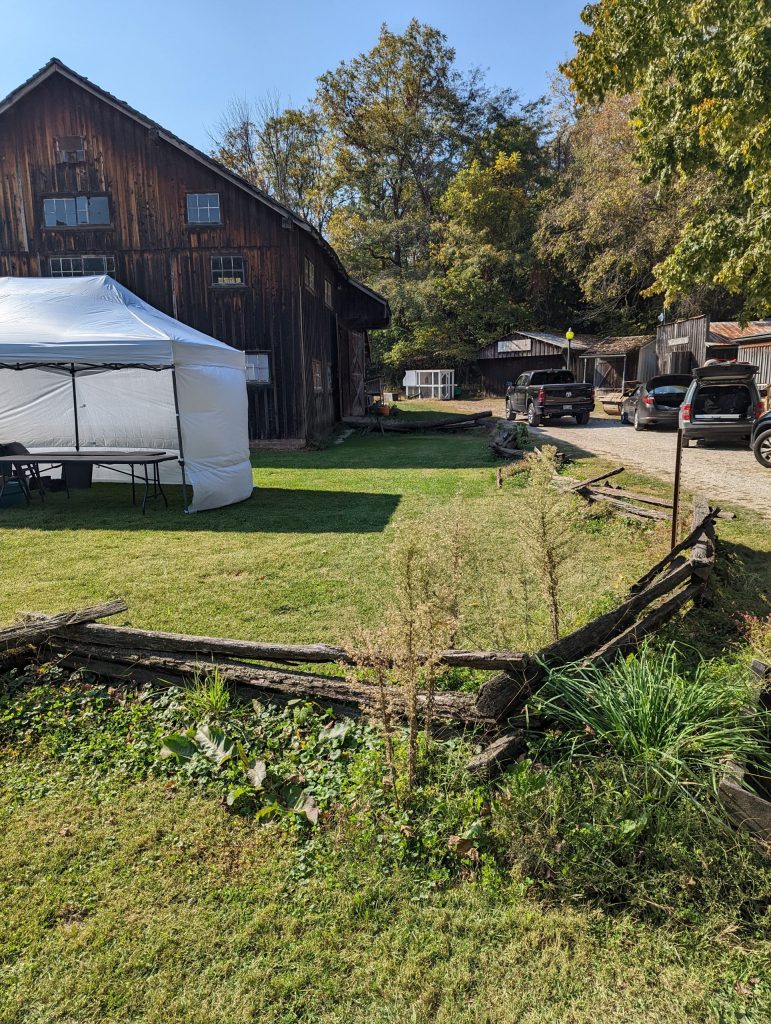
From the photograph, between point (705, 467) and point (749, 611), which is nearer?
point (749, 611)

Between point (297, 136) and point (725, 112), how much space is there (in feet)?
141

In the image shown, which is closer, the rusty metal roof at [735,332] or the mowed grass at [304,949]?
the mowed grass at [304,949]

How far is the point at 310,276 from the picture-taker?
18.9 meters

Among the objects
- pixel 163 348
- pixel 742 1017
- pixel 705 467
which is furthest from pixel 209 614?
pixel 705 467

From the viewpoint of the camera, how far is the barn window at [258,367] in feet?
57.9

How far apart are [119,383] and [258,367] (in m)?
5.30

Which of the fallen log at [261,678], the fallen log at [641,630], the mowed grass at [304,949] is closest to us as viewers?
the mowed grass at [304,949]

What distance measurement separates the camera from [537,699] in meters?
3.26

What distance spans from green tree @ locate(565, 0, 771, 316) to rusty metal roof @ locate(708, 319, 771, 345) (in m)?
11.7

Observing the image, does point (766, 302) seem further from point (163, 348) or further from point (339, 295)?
point (339, 295)

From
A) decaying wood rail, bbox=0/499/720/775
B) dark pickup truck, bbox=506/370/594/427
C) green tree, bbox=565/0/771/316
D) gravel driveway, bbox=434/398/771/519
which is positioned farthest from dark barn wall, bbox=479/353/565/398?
decaying wood rail, bbox=0/499/720/775

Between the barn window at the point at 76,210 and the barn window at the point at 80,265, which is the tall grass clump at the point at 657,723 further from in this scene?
the barn window at the point at 76,210

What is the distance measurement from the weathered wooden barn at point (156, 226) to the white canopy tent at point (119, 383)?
5142mm

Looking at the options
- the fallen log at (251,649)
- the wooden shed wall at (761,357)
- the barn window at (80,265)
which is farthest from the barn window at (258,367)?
the wooden shed wall at (761,357)
